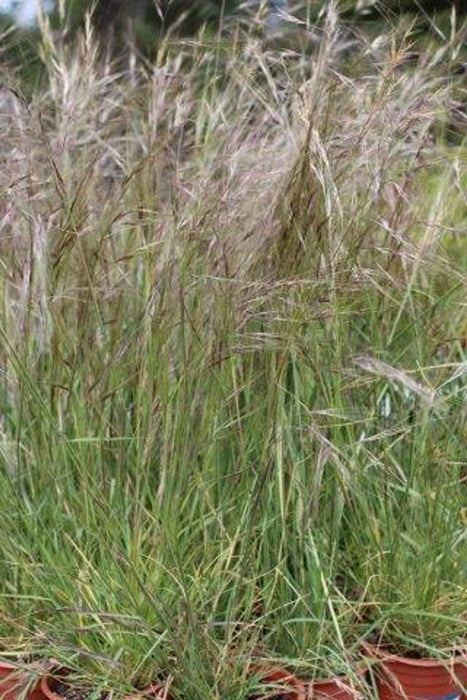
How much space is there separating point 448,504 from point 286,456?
0.36m

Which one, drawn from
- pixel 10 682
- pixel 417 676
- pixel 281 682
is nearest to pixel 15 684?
pixel 10 682

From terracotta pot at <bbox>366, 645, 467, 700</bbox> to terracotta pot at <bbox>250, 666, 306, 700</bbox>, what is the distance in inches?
6.9

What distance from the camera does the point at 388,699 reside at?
2010mm

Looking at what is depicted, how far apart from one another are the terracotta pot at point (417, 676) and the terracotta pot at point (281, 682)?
174 mm

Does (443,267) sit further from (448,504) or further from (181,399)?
(181,399)

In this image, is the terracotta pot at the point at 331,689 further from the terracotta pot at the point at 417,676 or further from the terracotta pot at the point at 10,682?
the terracotta pot at the point at 10,682

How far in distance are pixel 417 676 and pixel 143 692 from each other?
567 millimetres

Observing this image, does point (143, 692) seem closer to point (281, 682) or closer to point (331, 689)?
point (281, 682)

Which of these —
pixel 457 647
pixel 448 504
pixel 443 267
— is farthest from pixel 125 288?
pixel 457 647

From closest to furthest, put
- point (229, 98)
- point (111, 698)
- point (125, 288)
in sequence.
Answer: point (111, 698) → point (125, 288) → point (229, 98)

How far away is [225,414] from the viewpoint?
6.83ft

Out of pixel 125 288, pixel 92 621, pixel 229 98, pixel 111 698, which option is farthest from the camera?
pixel 229 98

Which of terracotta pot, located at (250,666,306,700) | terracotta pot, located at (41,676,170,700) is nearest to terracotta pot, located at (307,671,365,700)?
terracotta pot, located at (250,666,306,700)

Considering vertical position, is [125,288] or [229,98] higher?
[229,98]
